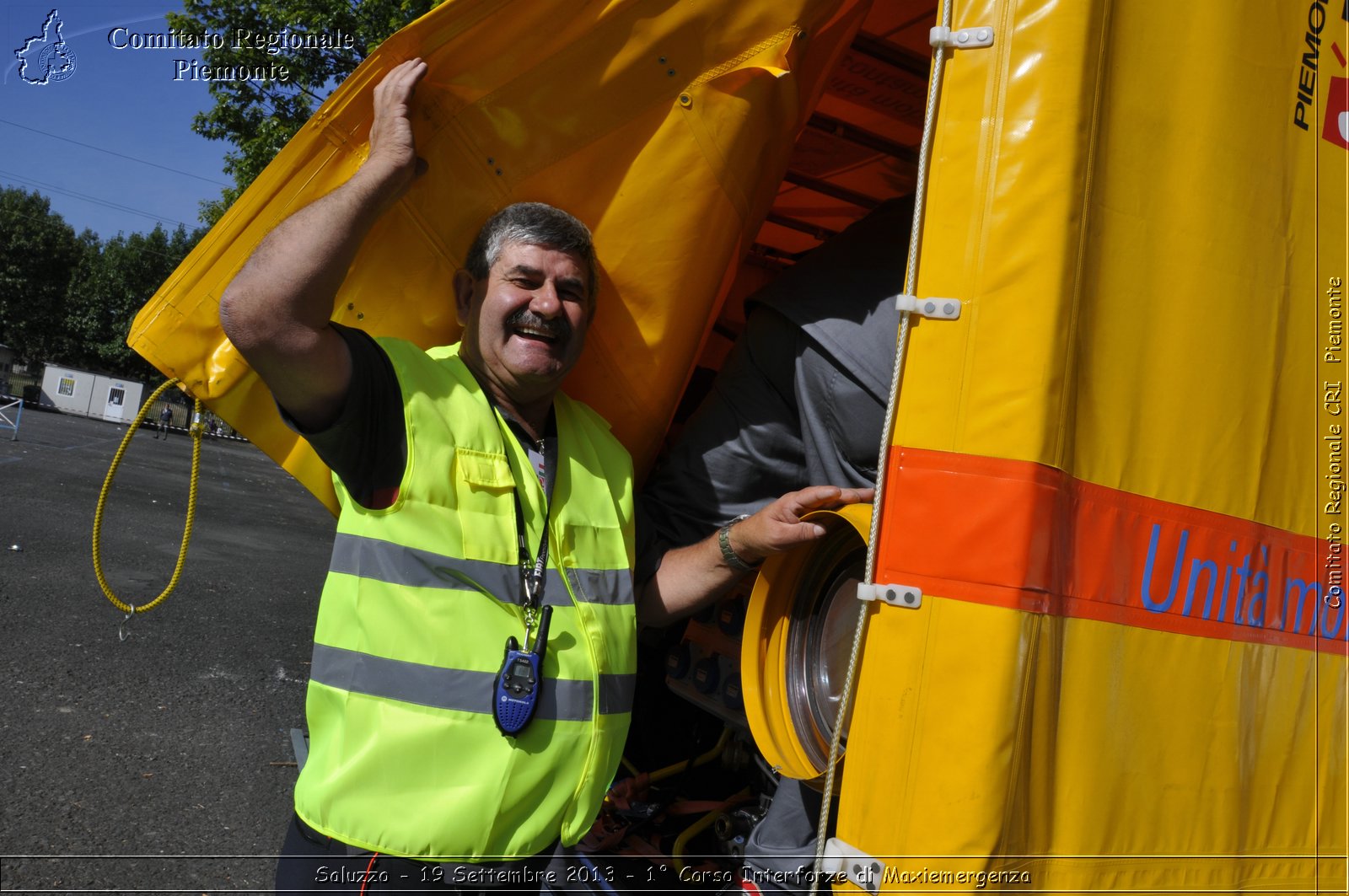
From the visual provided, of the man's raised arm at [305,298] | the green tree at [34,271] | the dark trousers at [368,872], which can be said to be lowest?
the dark trousers at [368,872]

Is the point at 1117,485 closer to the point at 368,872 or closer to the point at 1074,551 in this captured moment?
the point at 1074,551

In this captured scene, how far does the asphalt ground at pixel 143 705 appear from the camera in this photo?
3652 millimetres

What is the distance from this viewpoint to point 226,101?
10516 mm

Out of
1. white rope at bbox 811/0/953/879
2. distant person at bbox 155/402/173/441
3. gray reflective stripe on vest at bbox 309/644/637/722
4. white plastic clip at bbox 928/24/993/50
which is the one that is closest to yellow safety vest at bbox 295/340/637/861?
gray reflective stripe on vest at bbox 309/644/637/722

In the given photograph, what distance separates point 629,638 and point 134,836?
9.00 feet

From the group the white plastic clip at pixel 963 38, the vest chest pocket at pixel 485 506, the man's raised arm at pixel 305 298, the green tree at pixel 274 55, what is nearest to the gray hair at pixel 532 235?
the man's raised arm at pixel 305 298

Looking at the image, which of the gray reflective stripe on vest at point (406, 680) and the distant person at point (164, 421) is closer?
the gray reflective stripe on vest at point (406, 680)

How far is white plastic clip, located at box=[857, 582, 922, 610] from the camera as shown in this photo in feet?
4.89

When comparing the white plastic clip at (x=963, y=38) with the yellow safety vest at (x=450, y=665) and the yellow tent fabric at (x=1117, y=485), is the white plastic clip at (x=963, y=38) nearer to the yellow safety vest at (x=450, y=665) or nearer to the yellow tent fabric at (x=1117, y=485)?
the yellow tent fabric at (x=1117, y=485)

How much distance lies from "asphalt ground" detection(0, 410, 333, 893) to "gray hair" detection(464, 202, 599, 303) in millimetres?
2720

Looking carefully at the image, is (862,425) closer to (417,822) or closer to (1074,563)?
(1074,563)

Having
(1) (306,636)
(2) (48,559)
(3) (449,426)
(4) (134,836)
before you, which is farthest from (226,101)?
(3) (449,426)

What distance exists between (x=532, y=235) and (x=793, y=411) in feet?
2.58

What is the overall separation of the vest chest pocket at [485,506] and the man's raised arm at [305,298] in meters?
0.29
